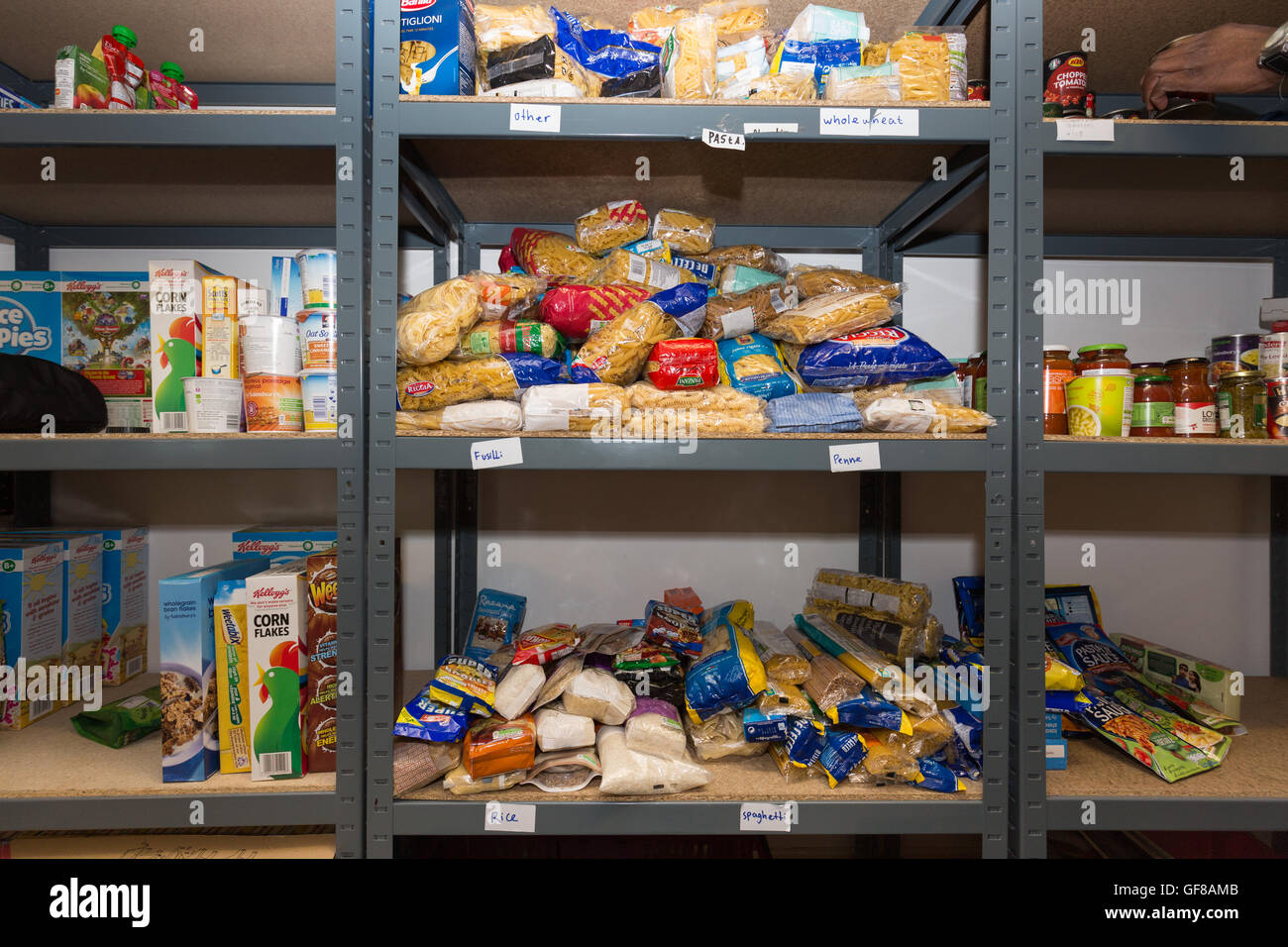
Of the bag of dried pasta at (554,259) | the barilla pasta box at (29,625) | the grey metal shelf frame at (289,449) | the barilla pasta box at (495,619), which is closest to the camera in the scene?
the grey metal shelf frame at (289,449)

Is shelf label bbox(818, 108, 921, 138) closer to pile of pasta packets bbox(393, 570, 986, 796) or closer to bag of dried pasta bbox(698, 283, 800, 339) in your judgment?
bag of dried pasta bbox(698, 283, 800, 339)

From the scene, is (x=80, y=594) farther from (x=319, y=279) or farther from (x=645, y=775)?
(x=645, y=775)

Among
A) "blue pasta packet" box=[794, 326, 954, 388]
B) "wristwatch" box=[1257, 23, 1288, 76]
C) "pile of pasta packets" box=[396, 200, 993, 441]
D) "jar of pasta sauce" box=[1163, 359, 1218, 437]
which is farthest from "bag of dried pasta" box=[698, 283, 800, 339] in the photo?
"wristwatch" box=[1257, 23, 1288, 76]

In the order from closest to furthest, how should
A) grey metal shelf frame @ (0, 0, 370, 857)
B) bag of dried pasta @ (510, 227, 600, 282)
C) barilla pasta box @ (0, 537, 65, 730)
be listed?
grey metal shelf frame @ (0, 0, 370, 857)
barilla pasta box @ (0, 537, 65, 730)
bag of dried pasta @ (510, 227, 600, 282)

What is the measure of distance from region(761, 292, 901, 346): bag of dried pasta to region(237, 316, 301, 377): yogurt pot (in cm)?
98

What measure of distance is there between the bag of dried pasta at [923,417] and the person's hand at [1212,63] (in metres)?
0.77

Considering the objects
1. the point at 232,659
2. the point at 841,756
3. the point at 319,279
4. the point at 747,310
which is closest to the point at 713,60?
the point at 747,310

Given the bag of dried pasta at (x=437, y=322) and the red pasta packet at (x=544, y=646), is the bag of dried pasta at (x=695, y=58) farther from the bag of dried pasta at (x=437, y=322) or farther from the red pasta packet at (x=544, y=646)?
the red pasta packet at (x=544, y=646)

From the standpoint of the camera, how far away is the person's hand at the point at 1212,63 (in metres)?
1.26

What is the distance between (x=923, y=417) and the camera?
1183mm

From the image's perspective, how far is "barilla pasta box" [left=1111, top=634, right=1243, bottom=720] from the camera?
4.66ft

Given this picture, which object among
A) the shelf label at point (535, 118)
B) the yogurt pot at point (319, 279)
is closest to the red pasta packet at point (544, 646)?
the yogurt pot at point (319, 279)
